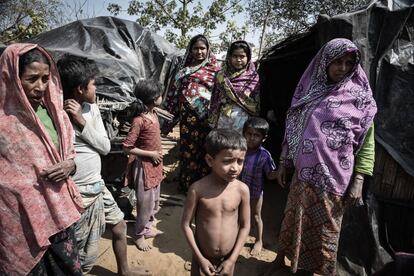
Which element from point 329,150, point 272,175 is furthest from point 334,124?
point 272,175

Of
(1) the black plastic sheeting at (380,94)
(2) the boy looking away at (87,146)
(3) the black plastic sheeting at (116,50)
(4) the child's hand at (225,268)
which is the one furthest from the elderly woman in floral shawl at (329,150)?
(3) the black plastic sheeting at (116,50)

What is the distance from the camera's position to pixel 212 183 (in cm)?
210

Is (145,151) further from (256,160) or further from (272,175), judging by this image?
(272,175)

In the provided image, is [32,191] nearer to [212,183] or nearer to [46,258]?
[46,258]

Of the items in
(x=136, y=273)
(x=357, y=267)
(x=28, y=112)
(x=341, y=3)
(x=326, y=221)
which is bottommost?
(x=136, y=273)

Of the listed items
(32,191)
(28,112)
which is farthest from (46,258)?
(28,112)

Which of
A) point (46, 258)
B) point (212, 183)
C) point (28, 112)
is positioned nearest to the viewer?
point (28, 112)

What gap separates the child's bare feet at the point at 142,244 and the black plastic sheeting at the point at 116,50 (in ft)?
6.07

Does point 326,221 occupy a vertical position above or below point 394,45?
below

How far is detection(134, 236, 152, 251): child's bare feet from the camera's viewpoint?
3.38 metres

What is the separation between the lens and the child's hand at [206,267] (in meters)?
2.00

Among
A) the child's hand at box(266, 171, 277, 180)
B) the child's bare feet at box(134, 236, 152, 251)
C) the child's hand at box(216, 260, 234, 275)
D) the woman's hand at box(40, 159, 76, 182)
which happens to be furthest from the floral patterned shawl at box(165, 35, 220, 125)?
the woman's hand at box(40, 159, 76, 182)

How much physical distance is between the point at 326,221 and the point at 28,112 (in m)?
2.18

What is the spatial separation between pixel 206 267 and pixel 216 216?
0.31 meters
